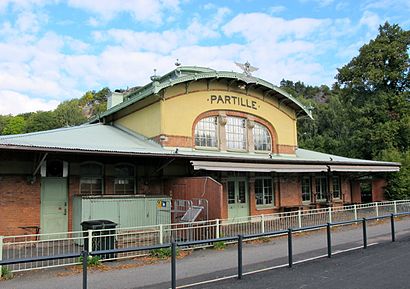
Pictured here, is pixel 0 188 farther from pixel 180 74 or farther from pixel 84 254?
pixel 180 74

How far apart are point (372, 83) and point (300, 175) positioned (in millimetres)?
14938

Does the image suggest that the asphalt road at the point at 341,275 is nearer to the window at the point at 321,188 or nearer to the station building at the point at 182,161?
the station building at the point at 182,161

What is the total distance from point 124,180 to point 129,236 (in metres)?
3.92

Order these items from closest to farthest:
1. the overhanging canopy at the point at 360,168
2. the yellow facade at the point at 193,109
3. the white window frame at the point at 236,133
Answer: the yellow facade at the point at 193,109 < the overhanging canopy at the point at 360,168 < the white window frame at the point at 236,133

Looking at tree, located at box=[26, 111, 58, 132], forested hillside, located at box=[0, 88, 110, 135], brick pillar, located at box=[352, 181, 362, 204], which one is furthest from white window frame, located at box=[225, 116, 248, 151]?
tree, located at box=[26, 111, 58, 132]

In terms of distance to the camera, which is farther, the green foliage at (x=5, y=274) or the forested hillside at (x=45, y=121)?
the forested hillside at (x=45, y=121)

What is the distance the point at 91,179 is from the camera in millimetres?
14773

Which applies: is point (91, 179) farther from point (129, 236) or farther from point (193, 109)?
point (193, 109)

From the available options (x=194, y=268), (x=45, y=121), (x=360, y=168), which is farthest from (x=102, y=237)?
(x=45, y=121)

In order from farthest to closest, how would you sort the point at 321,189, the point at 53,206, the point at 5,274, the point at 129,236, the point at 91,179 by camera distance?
the point at 321,189, the point at 91,179, the point at 53,206, the point at 129,236, the point at 5,274

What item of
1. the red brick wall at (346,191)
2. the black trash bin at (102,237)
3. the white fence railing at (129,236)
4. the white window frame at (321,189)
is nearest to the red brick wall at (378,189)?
the red brick wall at (346,191)

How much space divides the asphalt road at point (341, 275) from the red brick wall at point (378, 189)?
55.0 feet

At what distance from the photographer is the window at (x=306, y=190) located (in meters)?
21.9

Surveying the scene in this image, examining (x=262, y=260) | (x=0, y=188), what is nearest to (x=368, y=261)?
(x=262, y=260)
